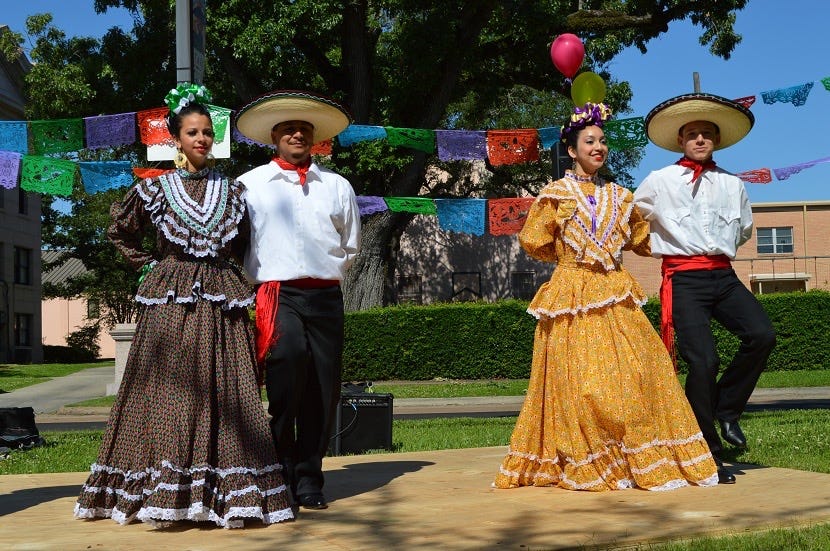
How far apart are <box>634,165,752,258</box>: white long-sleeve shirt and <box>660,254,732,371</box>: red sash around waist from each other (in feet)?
0.13

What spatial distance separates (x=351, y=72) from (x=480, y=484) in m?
16.5

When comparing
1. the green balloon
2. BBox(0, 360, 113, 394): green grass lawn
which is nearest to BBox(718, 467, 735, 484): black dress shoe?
the green balloon

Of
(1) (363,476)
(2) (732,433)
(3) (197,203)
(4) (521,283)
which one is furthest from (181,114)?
(4) (521,283)

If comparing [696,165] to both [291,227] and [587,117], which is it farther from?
[291,227]

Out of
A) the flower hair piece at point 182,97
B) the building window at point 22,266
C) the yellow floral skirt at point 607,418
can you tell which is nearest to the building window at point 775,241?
the building window at point 22,266

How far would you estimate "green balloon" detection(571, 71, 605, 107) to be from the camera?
6.09 meters

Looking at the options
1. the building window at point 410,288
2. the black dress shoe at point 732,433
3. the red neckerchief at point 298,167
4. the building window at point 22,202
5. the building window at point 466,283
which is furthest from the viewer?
the building window at point 22,202

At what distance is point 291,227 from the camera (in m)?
5.24

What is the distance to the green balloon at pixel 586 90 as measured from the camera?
6.09m

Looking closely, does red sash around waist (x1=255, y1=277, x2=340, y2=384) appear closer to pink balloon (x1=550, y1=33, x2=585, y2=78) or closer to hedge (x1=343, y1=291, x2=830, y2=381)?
pink balloon (x1=550, y1=33, x2=585, y2=78)

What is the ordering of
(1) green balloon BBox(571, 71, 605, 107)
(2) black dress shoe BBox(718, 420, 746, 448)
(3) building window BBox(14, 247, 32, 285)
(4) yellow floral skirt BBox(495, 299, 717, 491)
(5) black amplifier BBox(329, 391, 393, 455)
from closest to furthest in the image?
(4) yellow floral skirt BBox(495, 299, 717, 491), (1) green balloon BBox(571, 71, 605, 107), (2) black dress shoe BBox(718, 420, 746, 448), (5) black amplifier BBox(329, 391, 393, 455), (3) building window BBox(14, 247, 32, 285)

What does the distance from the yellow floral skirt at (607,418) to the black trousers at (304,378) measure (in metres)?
1.08

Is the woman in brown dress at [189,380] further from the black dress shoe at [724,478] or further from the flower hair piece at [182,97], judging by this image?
the black dress shoe at [724,478]

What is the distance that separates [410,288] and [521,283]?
4.65 meters
